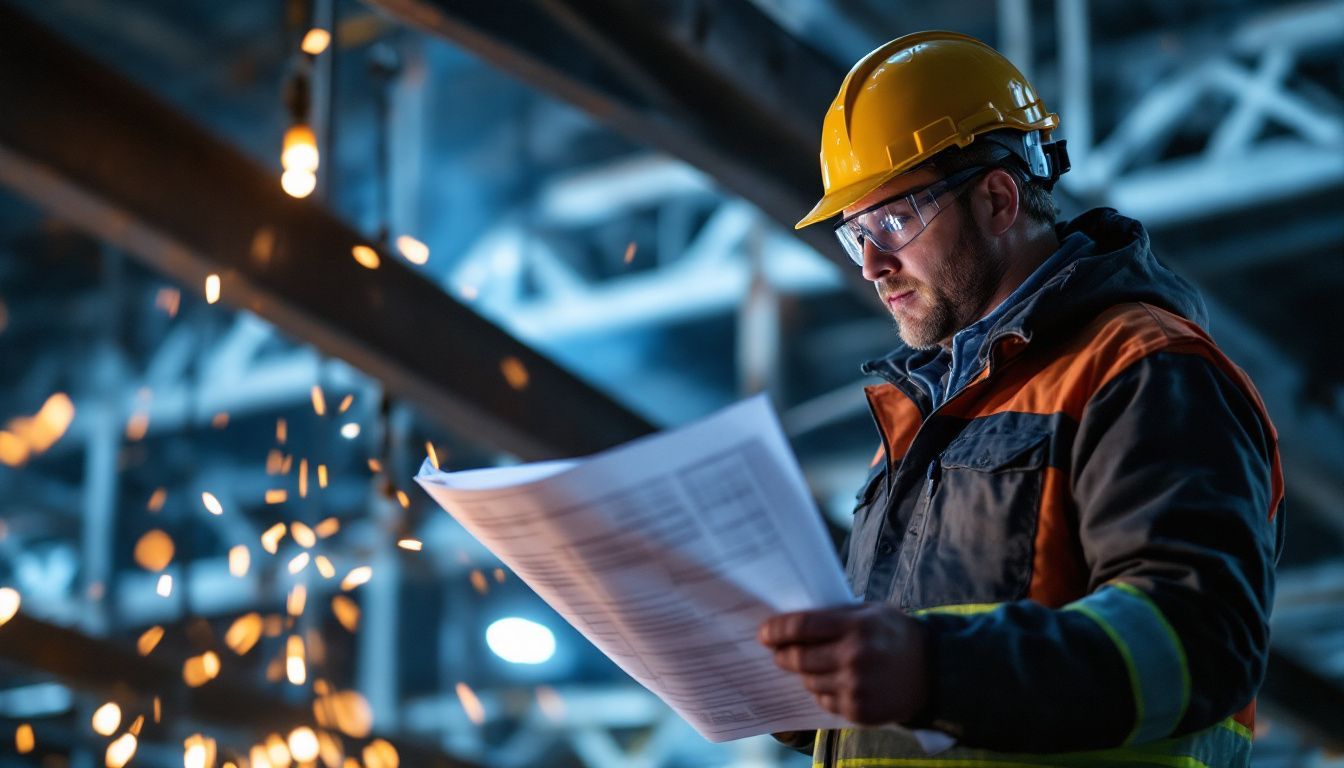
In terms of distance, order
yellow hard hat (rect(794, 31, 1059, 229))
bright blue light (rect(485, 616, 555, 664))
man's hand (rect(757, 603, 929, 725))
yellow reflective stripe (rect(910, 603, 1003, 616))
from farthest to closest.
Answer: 1. bright blue light (rect(485, 616, 555, 664))
2. yellow hard hat (rect(794, 31, 1059, 229))
3. yellow reflective stripe (rect(910, 603, 1003, 616))
4. man's hand (rect(757, 603, 929, 725))

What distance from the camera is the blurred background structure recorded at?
3184 millimetres

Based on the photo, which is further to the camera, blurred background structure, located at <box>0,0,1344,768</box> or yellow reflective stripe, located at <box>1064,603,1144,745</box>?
blurred background structure, located at <box>0,0,1344,768</box>

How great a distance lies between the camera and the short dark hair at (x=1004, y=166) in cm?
193

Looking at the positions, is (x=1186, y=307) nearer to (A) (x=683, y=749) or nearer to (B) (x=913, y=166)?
(B) (x=913, y=166)

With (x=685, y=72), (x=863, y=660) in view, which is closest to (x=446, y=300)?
(x=685, y=72)

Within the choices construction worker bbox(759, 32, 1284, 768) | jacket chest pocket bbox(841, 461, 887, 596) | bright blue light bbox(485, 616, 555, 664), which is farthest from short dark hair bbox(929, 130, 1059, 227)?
bright blue light bbox(485, 616, 555, 664)

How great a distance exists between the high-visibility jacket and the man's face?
9 cm

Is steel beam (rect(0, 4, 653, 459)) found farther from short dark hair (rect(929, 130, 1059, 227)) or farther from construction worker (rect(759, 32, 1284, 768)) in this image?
short dark hair (rect(929, 130, 1059, 227))

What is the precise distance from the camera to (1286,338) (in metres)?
6.59

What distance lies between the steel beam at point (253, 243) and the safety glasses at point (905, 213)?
164cm

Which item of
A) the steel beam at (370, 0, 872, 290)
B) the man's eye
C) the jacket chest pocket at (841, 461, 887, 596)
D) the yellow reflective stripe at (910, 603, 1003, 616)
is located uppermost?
the steel beam at (370, 0, 872, 290)

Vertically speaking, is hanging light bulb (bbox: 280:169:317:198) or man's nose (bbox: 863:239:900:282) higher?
hanging light bulb (bbox: 280:169:317:198)

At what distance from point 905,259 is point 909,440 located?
0.73 feet

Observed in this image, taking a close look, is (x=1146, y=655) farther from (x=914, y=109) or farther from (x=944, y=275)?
(x=914, y=109)
